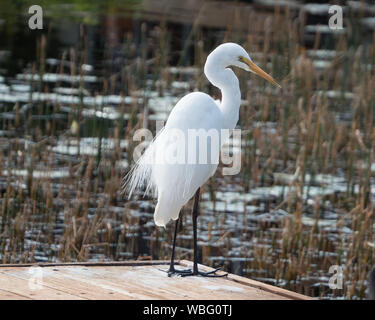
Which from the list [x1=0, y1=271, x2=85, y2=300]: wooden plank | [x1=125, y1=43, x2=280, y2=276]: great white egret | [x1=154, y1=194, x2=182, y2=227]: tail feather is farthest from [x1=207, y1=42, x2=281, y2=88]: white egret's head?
[x1=0, y1=271, x2=85, y2=300]: wooden plank

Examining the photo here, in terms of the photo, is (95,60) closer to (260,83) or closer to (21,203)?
(260,83)

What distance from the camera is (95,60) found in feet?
34.8

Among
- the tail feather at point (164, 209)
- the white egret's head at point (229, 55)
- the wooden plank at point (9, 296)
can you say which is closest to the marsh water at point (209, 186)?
the tail feather at point (164, 209)

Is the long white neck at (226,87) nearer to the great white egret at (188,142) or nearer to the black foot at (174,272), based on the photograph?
the great white egret at (188,142)

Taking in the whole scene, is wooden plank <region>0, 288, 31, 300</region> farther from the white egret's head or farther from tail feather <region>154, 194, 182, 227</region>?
the white egret's head

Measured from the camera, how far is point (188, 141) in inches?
156

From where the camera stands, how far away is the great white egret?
3.97 meters

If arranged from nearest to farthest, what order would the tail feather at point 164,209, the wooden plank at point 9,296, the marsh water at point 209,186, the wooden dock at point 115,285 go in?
the wooden plank at point 9,296
the wooden dock at point 115,285
the tail feather at point 164,209
the marsh water at point 209,186

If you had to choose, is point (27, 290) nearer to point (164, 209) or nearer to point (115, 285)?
point (115, 285)

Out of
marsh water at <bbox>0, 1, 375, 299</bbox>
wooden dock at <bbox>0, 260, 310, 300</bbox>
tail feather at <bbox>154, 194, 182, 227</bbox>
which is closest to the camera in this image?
wooden dock at <bbox>0, 260, 310, 300</bbox>

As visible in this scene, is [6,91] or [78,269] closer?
[78,269]

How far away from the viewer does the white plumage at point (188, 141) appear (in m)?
3.97
